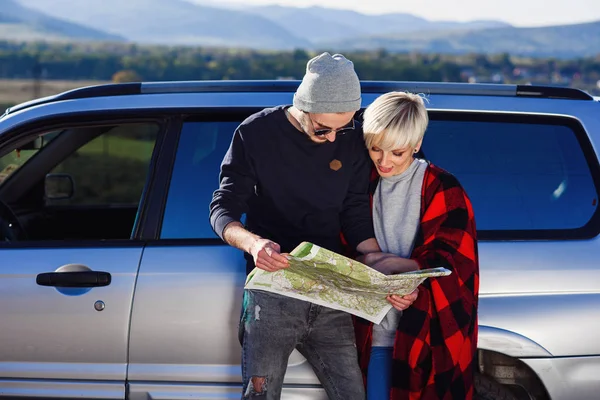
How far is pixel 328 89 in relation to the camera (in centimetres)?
243

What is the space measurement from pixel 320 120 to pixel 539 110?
112 centimetres

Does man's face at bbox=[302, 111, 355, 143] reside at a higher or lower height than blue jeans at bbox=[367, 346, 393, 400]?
higher

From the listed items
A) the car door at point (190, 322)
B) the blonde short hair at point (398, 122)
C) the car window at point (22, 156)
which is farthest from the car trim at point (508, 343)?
the car window at point (22, 156)

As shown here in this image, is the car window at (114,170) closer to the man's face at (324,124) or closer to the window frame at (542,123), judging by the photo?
the window frame at (542,123)

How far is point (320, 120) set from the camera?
8.09 feet

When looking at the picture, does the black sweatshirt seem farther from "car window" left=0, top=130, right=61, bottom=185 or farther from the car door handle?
"car window" left=0, top=130, right=61, bottom=185

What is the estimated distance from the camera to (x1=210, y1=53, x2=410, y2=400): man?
2473 millimetres

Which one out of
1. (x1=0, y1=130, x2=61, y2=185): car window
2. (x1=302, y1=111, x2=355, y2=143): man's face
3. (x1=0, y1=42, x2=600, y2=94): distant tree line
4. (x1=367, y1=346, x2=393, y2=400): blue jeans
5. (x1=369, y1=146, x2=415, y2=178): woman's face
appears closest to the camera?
(x1=302, y1=111, x2=355, y2=143): man's face

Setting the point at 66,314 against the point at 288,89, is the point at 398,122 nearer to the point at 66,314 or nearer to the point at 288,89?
the point at 288,89

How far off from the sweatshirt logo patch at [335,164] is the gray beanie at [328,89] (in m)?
0.19

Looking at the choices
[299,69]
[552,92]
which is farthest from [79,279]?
[299,69]

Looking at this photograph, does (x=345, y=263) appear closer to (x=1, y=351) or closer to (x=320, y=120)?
(x=320, y=120)

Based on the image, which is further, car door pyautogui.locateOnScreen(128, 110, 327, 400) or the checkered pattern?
car door pyautogui.locateOnScreen(128, 110, 327, 400)

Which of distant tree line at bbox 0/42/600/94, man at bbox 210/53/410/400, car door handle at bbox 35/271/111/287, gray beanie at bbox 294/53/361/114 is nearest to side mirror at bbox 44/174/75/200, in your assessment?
car door handle at bbox 35/271/111/287
